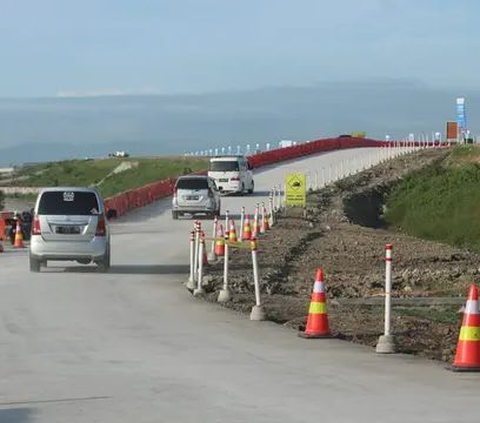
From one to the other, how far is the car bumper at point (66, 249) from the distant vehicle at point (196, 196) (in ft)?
71.1

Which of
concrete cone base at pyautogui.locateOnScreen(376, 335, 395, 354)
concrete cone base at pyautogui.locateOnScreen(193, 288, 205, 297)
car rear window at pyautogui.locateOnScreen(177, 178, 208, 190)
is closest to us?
concrete cone base at pyautogui.locateOnScreen(376, 335, 395, 354)

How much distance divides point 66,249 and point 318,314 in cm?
1239

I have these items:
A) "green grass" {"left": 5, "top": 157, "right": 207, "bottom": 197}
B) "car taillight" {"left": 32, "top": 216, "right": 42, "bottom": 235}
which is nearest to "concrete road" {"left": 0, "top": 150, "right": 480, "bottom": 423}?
"car taillight" {"left": 32, "top": 216, "right": 42, "bottom": 235}

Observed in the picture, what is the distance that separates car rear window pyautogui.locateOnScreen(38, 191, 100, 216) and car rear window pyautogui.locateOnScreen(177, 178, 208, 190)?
838 inches

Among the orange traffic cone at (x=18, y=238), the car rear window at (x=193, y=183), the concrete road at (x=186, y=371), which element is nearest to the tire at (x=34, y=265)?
the concrete road at (x=186, y=371)

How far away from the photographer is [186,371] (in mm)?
14023

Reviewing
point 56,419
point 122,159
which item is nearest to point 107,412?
point 56,419

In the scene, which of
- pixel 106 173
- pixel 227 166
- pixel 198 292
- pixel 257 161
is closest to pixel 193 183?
pixel 227 166

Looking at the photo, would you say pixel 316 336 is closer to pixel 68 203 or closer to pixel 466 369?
pixel 466 369

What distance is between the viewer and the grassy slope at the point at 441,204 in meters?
62.6

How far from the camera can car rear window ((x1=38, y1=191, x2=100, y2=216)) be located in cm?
2862

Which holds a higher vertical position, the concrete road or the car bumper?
the car bumper

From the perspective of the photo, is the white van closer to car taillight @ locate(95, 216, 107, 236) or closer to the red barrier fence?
the red barrier fence

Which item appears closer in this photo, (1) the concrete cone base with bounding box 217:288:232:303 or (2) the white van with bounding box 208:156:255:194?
(1) the concrete cone base with bounding box 217:288:232:303
